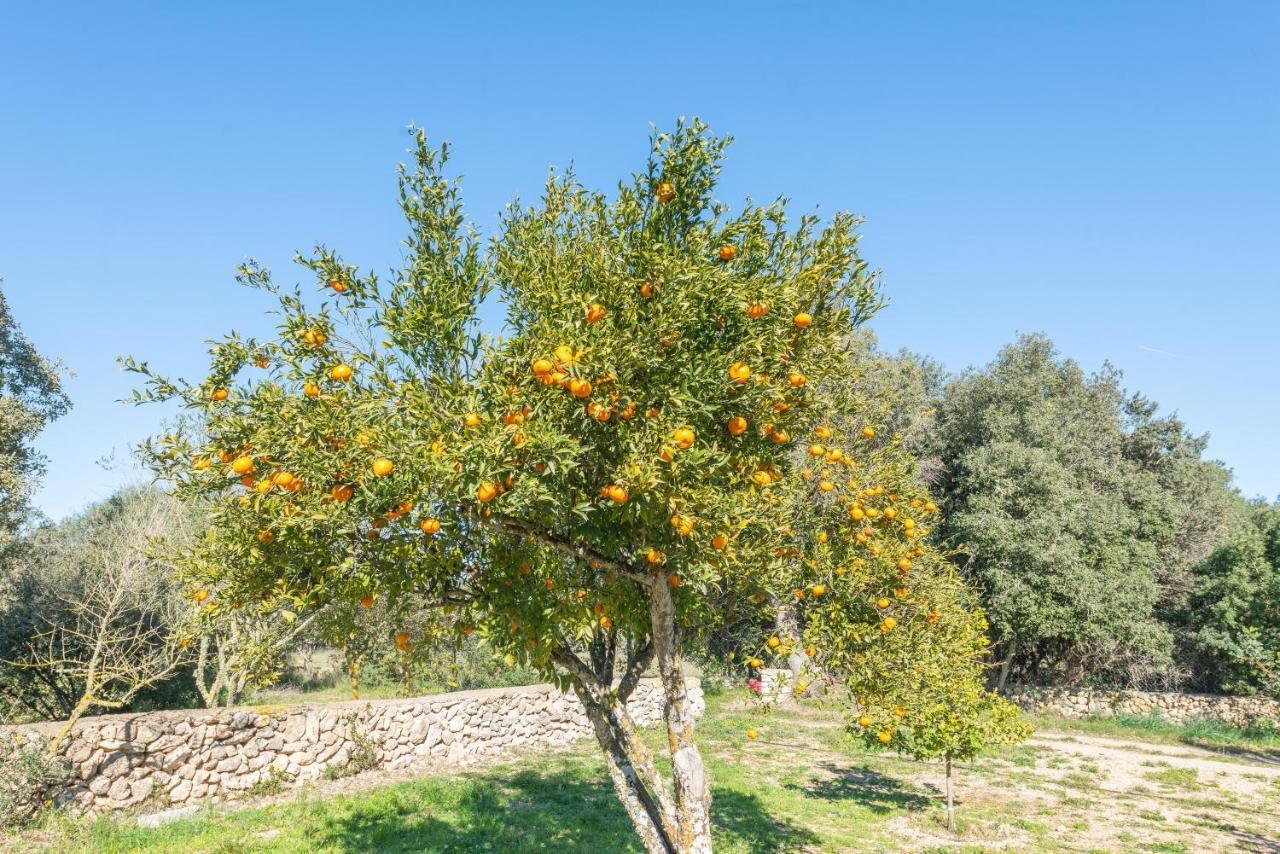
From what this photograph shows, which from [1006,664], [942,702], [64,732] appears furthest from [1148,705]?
[64,732]

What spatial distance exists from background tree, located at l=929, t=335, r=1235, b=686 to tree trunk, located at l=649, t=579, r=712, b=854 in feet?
46.1

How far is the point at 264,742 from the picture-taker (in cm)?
1024

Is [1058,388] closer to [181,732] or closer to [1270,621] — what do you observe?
[1270,621]

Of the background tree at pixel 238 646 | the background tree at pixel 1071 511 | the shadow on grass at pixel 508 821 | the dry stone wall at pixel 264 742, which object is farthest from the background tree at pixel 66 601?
the background tree at pixel 1071 511

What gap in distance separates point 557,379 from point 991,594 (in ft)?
66.2

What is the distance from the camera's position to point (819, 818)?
10336 millimetres

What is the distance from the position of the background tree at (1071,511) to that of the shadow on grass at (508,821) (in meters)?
10.2

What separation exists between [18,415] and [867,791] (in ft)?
59.8

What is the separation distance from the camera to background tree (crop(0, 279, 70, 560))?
14.1 metres

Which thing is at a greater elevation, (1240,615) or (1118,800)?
(1240,615)

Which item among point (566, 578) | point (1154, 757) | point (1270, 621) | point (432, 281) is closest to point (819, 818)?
point (566, 578)

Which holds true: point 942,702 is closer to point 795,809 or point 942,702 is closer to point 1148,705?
point 795,809

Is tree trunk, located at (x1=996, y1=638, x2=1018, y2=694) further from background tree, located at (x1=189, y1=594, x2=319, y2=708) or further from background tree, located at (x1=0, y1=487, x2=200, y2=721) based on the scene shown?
background tree, located at (x1=0, y1=487, x2=200, y2=721)

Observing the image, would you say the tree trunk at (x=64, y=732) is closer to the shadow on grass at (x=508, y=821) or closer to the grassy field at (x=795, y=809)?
the grassy field at (x=795, y=809)
